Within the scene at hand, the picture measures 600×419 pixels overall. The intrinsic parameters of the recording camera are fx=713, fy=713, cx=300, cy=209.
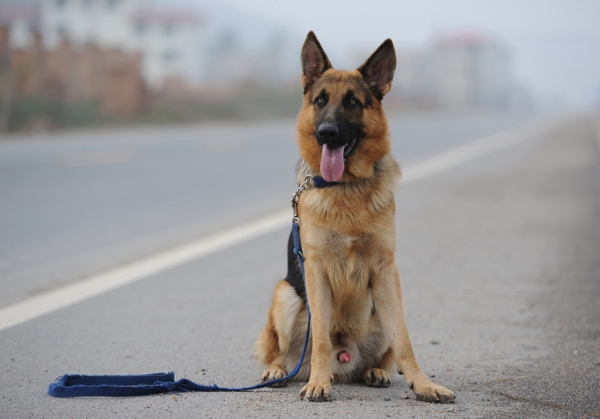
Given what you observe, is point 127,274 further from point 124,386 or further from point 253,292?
point 124,386

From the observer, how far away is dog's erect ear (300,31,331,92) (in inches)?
180

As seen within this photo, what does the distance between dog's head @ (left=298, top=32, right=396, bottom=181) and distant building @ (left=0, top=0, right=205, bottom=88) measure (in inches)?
2349

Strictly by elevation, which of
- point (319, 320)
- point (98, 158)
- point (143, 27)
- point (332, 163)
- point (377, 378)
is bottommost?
point (377, 378)

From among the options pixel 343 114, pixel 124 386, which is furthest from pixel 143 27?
pixel 124 386

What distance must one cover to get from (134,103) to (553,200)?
1140 inches

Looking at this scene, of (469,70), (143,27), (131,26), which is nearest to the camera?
(131,26)

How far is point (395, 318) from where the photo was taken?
4086 mm

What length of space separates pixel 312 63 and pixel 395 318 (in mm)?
1720

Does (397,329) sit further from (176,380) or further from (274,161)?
(274,161)

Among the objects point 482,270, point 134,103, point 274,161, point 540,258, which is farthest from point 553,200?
point 134,103

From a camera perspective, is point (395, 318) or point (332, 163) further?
point (332, 163)

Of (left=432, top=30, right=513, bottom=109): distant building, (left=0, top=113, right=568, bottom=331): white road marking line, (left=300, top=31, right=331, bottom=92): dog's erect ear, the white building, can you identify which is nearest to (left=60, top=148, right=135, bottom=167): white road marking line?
(left=0, top=113, right=568, bottom=331): white road marking line

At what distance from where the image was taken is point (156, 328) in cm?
540

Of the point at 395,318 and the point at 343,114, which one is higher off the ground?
the point at 343,114
